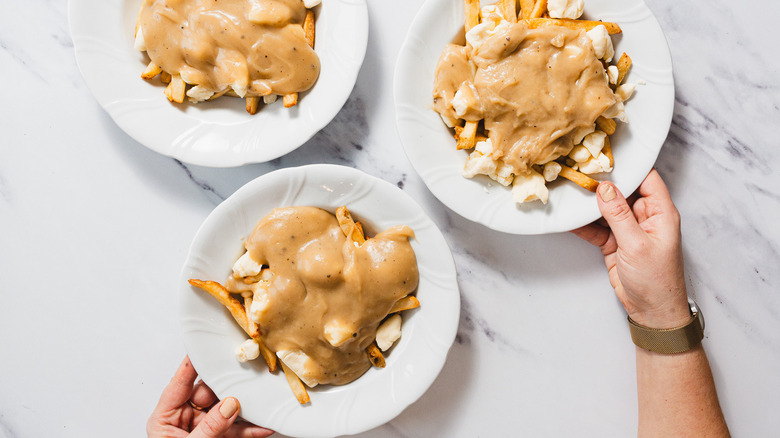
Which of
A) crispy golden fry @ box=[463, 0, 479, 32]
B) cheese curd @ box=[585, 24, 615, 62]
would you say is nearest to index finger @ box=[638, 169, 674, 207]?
cheese curd @ box=[585, 24, 615, 62]

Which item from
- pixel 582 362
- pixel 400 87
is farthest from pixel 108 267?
pixel 582 362

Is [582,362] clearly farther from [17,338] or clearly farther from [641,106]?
[17,338]

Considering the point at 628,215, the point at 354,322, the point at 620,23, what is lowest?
the point at 354,322

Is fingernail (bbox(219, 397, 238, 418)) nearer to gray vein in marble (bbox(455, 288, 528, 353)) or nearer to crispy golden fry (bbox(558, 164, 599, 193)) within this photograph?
gray vein in marble (bbox(455, 288, 528, 353))

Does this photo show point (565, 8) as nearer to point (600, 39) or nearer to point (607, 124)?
point (600, 39)

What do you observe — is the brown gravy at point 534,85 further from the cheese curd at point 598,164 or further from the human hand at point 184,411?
the human hand at point 184,411

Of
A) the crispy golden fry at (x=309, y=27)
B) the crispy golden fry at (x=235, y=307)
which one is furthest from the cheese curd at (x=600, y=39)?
the crispy golden fry at (x=235, y=307)
